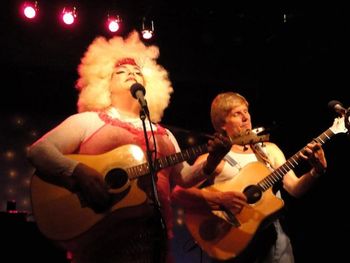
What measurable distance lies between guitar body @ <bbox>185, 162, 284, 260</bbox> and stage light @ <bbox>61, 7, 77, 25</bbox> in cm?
328

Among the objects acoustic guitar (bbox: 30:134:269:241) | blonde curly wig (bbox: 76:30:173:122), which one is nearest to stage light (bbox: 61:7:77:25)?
blonde curly wig (bbox: 76:30:173:122)

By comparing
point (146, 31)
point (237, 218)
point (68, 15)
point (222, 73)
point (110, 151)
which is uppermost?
point (68, 15)

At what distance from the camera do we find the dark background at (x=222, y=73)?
5.80 metres

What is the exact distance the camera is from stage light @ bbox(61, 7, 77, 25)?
5918mm

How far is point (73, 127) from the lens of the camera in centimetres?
314

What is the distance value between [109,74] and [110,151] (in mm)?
908

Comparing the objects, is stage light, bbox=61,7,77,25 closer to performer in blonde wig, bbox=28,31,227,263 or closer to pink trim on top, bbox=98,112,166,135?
performer in blonde wig, bbox=28,31,227,263

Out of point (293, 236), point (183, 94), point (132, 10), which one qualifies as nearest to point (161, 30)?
point (132, 10)

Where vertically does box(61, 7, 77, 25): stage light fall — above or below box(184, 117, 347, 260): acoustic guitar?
above

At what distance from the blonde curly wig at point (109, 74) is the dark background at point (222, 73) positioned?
2181mm

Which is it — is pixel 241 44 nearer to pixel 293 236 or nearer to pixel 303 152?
pixel 293 236

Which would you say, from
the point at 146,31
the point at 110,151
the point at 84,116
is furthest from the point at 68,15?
the point at 110,151

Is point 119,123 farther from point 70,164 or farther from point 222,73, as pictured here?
point 222,73

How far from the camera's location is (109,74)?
12.3ft
